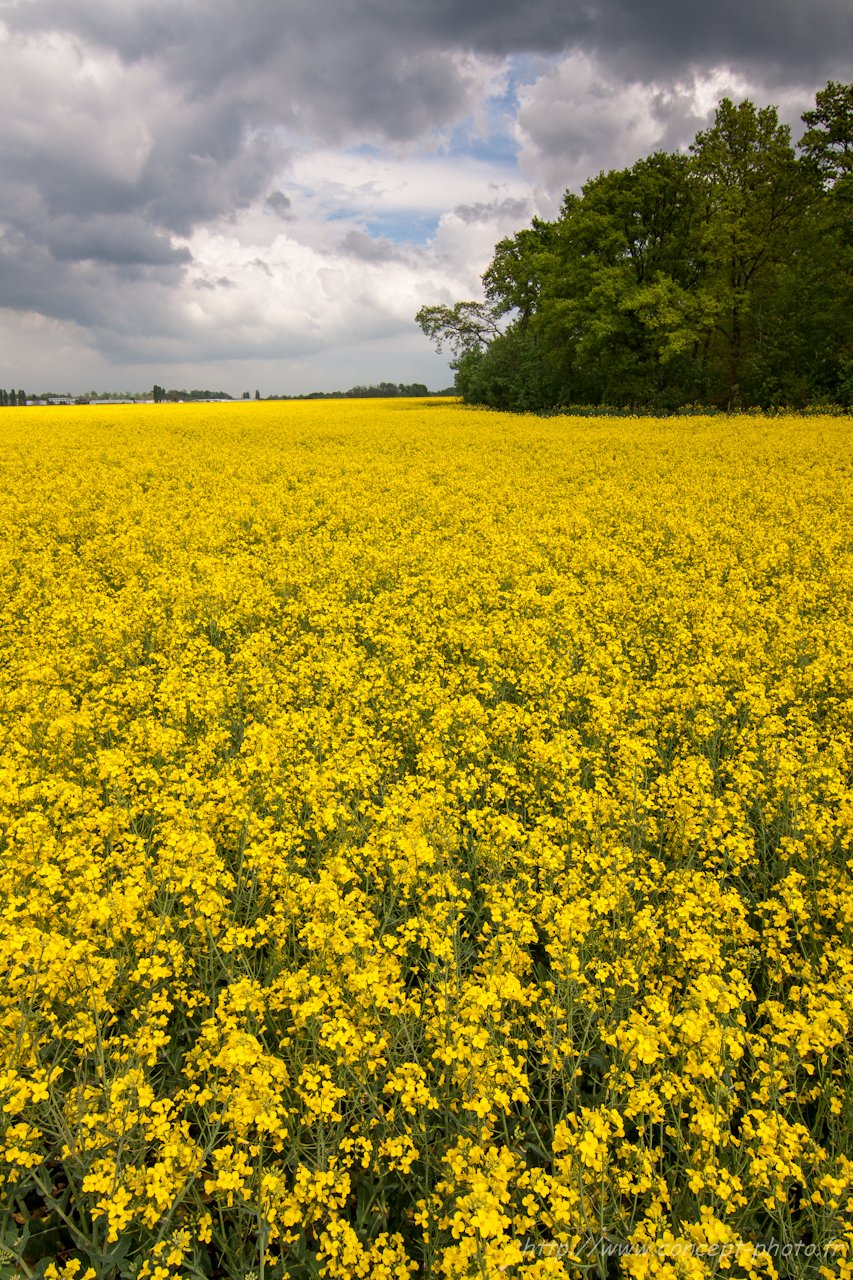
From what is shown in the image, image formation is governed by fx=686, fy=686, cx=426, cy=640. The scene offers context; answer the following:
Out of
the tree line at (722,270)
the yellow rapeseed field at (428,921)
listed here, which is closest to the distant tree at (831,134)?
Result: the tree line at (722,270)

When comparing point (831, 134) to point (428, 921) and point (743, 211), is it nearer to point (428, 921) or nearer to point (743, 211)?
point (743, 211)

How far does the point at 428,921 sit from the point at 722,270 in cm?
→ 5060

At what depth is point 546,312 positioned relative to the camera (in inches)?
1793

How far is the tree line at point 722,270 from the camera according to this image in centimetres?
3934

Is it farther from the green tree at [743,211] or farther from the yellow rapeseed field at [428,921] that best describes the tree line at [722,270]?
the yellow rapeseed field at [428,921]

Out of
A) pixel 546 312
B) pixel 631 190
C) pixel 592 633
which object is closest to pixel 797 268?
pixel 631 190

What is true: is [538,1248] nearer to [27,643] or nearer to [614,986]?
[614,986]

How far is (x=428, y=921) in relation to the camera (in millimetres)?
3867

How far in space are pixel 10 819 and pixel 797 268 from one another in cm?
5068

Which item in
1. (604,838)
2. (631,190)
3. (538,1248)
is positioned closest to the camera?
(538,1248)

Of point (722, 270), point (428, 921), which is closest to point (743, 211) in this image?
point (722, 270)

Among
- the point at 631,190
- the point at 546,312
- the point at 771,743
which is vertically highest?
the point at 631,190

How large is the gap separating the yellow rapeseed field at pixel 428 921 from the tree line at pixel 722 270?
117 ft

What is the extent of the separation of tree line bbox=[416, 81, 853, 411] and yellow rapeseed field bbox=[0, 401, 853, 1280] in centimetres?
3554
